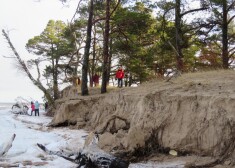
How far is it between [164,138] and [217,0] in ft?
33.7

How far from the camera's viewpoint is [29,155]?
10570 millimetres

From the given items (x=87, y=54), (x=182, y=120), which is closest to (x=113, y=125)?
(x=182, y=120)

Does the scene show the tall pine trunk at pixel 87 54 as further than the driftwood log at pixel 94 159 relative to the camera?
Yes

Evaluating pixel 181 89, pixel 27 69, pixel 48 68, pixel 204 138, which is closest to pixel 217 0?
pixel 181 89

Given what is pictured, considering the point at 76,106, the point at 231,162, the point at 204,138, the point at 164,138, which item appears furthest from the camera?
the point at 76,106

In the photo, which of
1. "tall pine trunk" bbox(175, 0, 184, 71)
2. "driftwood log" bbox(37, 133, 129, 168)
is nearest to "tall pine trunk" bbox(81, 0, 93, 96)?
"tall pine trunk" bbox(175, 0, 184, 71)

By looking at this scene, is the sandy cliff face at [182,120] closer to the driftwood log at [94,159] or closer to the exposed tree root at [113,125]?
the exposed tree root at [113,125]

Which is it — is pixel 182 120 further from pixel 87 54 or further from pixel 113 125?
pixel 87 54

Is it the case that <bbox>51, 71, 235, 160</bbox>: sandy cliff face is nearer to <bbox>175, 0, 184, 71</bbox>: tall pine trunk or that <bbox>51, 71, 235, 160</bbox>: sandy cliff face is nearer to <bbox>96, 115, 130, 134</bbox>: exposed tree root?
<bbox>96, 115, 130, 134</bbox>: exposed tree root

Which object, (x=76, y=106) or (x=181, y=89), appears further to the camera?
(x=76, y=106)

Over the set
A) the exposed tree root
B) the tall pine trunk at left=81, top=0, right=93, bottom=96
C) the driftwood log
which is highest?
the tall pine trunk at left=81, top=0, right=93, bottom=96

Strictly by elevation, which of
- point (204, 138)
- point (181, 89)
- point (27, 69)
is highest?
point (27, 69)

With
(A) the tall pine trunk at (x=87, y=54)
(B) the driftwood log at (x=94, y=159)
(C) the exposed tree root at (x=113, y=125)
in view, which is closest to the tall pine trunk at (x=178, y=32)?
(A) the tall pine trunk at (x=87, y=54)

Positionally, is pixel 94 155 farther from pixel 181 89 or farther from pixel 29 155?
pixel 181 89
